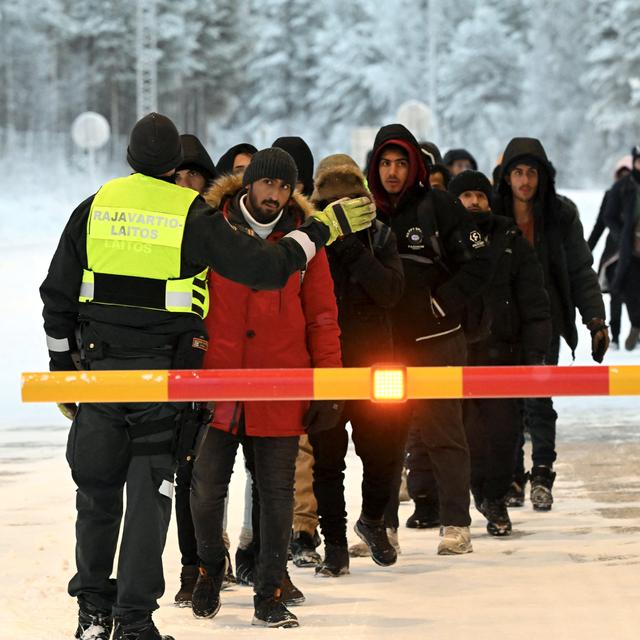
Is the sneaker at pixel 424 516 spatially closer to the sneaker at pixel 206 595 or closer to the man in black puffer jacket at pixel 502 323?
the man in black puffer jacket at pixel 502 323

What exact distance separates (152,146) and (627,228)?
11.7 m

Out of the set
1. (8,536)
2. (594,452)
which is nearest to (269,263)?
(8,536)

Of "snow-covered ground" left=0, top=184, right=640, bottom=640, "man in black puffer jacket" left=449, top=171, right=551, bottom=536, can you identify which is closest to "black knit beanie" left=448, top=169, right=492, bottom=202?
"man in black puffer jacket" left=449, top=171, right=551, bottom=536

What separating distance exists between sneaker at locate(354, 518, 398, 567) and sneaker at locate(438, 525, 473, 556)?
318mm

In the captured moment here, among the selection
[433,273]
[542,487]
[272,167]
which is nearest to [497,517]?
[542,487]

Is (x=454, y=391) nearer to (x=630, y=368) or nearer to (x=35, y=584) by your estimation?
(x=630, y=368)

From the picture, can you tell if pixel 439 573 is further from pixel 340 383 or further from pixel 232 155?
pixel 232 155

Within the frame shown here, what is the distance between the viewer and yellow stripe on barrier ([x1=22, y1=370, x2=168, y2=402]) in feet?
19.3

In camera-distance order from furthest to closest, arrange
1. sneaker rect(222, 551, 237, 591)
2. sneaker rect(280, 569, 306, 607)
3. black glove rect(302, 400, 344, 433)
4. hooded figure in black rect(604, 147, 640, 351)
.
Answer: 1. hooded figure in black rect(604, 147, 640, 351)
2. sneaker rect(222, 551, 237, 591)
3. sneaker rect(280, 569, 306, 607)
4. black glove rect(302, 400, 344, 433)

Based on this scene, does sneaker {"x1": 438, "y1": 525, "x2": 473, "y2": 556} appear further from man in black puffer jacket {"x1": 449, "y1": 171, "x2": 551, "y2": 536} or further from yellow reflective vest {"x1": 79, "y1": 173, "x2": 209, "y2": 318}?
yellow reflective vest {"x1": 79, "y1": 173, "x2": 209, "y2": 318}

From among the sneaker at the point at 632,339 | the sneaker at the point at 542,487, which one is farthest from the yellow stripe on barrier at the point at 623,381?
the sneaker at the point at 632,339

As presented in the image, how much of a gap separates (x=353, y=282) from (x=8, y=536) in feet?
7.58

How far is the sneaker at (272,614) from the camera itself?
21.9 feet

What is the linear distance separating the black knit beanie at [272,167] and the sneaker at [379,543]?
197 centimetres
